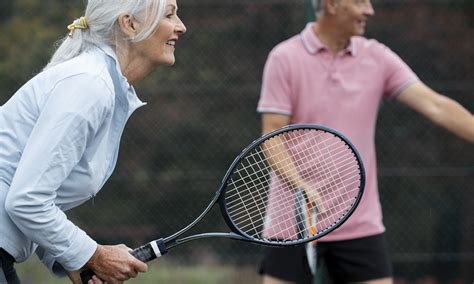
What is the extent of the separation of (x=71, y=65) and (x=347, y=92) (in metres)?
1.99

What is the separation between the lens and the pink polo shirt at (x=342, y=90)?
15.4ft

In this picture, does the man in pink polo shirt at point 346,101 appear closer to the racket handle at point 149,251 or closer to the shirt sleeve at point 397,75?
the shirt sleeve at point 397,75

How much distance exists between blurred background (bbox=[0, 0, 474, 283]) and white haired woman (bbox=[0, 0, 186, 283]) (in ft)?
11.6

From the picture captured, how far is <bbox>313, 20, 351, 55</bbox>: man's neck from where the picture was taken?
480 centimetres

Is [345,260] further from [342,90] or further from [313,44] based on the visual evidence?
[313,44]

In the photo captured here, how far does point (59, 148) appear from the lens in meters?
2.83

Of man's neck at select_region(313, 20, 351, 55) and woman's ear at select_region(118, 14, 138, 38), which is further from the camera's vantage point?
man's neck at select_region(313, 20, 351, 55)

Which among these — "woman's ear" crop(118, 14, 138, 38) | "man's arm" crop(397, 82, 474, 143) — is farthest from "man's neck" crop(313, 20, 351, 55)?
"woman's ear" crop(118, 14, 138, 38)

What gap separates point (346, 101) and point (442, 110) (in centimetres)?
40

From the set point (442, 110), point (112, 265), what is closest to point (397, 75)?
point (442, 110)

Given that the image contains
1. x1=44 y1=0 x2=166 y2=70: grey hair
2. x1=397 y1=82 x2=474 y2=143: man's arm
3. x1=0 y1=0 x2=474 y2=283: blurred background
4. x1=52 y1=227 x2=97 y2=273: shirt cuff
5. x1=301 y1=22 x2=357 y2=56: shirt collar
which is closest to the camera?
x1=52 y1=227 x2=97 y2=273: shirt cuff

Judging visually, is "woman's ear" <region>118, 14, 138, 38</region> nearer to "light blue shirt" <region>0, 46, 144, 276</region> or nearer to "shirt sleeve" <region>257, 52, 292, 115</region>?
"light blue shirt" <region>0, 46, 144, 276</region>

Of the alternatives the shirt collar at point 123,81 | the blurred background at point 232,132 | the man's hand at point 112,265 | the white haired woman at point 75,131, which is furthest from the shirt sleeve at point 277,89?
the blurred background at point 232,132

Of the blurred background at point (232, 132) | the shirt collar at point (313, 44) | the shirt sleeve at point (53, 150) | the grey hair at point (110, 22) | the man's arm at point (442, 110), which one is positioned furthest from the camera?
the blurred background at point (232, 132)
